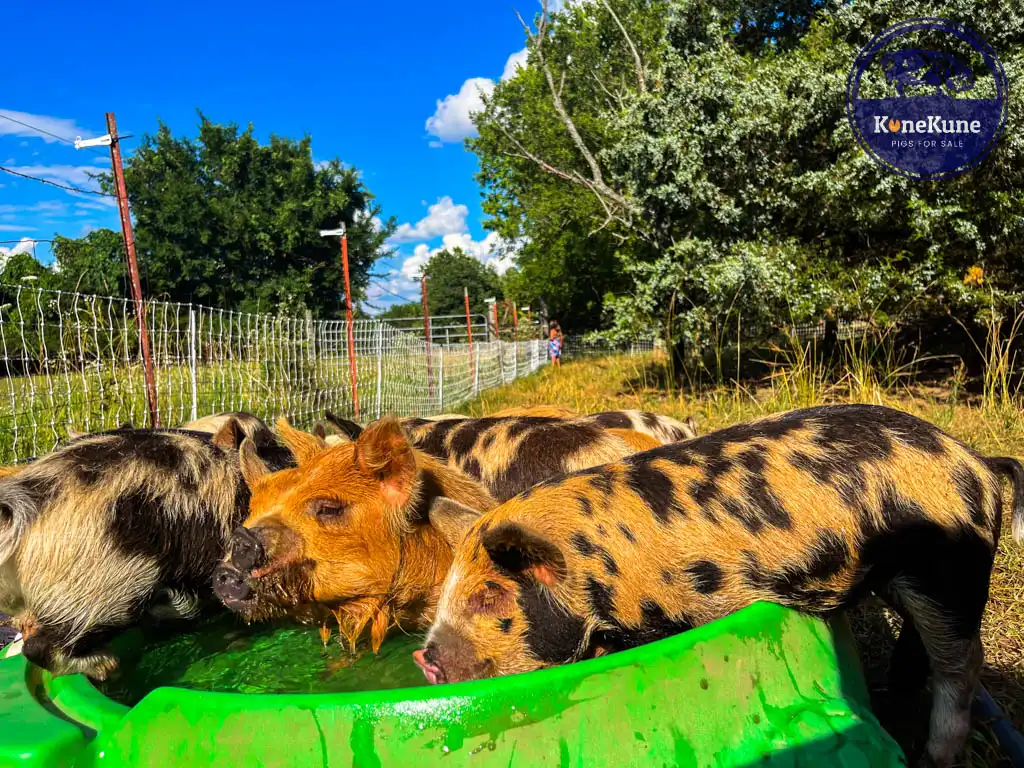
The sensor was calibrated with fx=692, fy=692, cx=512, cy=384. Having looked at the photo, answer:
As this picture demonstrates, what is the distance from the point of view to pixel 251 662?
241 cm

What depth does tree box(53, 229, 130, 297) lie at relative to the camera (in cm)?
3111

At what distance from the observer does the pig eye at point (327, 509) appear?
231cm

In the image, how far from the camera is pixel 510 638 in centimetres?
188

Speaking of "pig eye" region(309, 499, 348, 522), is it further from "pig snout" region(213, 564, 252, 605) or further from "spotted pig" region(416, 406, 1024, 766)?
"spotted pig" region(416, 406, 1024, 766)

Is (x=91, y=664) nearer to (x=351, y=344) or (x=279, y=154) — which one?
(x=351, y=344)

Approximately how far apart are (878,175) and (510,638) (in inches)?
391

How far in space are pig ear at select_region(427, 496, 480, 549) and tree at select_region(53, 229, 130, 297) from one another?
32796 millimetres

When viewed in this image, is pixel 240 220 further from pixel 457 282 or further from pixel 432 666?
pixel 457 282

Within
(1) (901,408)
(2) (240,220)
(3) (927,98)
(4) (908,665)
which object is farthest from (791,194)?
(2) (240,220)

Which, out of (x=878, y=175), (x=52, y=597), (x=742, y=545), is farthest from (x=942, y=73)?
(x=52, y=597)

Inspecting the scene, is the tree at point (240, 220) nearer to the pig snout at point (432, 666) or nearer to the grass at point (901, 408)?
the grass at point (901, 408)

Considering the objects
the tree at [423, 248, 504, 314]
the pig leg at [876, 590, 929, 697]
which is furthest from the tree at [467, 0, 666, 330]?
the tree at [423, 248, 504, 314]

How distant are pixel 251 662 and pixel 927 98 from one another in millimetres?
10618

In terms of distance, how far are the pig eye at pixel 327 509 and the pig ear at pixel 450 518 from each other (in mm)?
344
